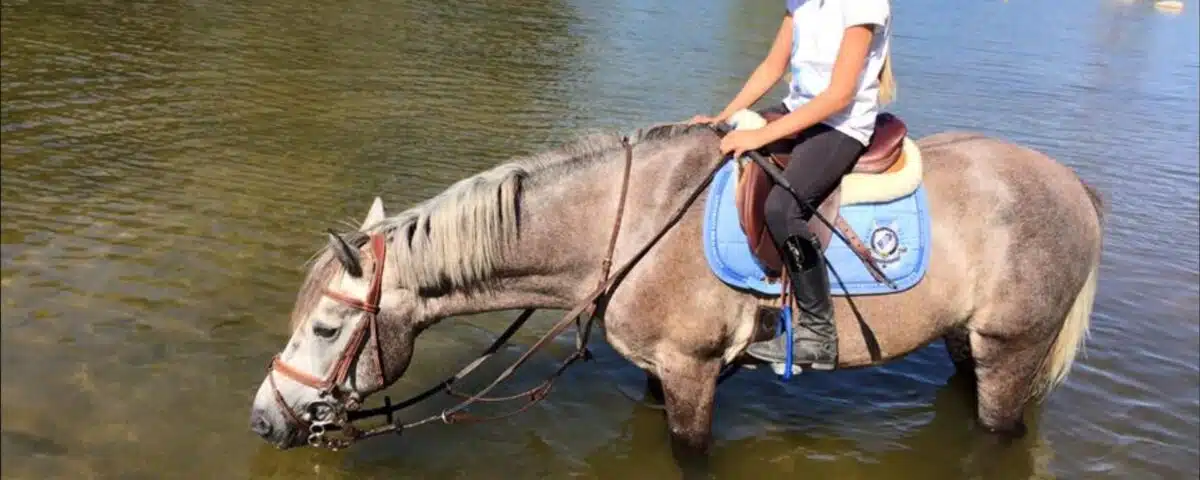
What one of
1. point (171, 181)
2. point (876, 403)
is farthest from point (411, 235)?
point (171, 181)

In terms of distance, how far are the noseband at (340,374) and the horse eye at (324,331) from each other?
0.08 m

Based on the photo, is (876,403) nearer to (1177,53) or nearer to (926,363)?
(926,363)

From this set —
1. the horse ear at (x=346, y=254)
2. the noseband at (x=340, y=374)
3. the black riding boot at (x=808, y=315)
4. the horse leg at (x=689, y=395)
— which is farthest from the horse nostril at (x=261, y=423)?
the black riding boot at (x=808, y=315)

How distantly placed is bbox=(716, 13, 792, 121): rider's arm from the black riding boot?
2.96ft

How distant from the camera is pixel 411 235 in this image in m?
3.78

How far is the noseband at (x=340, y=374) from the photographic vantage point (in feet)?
12.1

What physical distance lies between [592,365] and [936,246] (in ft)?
8.41

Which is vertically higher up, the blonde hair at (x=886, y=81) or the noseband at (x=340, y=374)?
the blonde hair at (x=886, y=81)

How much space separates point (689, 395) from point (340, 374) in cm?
169

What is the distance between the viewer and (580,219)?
3994 mm

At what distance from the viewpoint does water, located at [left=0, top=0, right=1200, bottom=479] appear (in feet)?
9.61

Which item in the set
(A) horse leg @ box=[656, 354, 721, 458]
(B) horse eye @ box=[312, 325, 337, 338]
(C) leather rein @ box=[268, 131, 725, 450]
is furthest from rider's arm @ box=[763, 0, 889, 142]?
(B) horse eye @ box=[312, 325, 337, 338]

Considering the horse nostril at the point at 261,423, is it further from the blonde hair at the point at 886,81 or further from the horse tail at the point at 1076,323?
the horse tail at the point at 1076,323

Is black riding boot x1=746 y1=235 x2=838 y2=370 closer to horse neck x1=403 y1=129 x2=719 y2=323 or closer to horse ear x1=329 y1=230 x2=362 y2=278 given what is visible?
horse neck x1=403 y1=129 x2=719 y2=323
